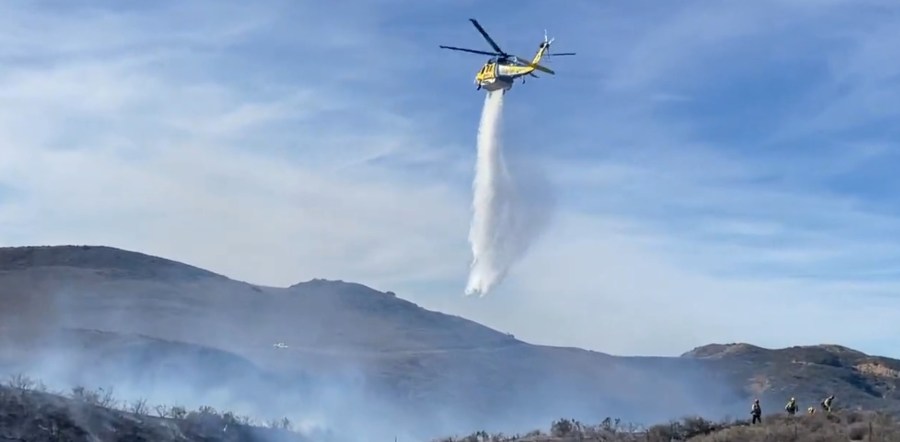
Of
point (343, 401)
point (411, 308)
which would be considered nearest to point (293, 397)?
point (343, 401)

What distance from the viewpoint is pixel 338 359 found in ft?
275

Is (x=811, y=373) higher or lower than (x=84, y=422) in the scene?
higher

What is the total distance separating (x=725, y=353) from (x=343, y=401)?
4948 cm

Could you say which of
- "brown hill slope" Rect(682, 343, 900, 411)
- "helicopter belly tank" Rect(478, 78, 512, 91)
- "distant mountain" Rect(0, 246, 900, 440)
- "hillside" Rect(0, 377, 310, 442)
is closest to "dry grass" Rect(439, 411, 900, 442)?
"hillside" Rect(0, 377, 310, 442)

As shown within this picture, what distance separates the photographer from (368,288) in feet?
399

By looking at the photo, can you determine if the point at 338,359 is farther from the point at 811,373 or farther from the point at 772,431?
the point at 772,431

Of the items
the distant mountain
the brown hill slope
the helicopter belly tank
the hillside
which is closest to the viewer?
the hillside

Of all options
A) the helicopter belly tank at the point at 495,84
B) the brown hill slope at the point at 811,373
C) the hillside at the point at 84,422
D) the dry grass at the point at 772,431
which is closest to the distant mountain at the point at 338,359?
the brown hill slope at the point at 811,373

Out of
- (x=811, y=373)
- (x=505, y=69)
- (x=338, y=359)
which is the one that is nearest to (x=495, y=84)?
(x=505, y=69)

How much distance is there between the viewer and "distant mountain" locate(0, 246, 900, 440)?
6619 centimetres

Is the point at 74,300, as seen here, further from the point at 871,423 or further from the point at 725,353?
the point at 871,423

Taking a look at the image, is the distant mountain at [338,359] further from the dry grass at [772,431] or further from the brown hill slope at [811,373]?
the dry grass at [772,431]

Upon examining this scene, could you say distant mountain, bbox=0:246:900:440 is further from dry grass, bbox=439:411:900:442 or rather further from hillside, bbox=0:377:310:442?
dry grass, bbox=439:411:900:442

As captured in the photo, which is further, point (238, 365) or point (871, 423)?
point (238, 365)
